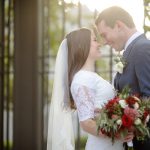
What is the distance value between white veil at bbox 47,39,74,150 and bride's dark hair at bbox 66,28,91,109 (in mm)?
116

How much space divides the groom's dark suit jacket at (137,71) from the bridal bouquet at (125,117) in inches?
4.2

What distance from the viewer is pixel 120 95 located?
4113mm

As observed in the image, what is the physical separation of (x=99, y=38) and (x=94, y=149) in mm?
846

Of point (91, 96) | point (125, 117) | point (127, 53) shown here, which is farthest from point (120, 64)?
point (125, 117)

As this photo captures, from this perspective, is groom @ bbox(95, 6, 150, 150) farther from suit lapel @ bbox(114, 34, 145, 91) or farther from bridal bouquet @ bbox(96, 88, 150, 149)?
bridal bouquet @ bbox(96, 88, 150, 149)

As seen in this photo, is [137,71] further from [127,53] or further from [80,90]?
[80,90]

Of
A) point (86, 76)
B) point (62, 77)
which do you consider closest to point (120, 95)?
point (86, 76)

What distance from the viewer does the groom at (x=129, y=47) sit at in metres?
4.11

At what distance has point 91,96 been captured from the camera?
428cm

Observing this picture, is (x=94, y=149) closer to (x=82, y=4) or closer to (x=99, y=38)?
(x=99, y=38)

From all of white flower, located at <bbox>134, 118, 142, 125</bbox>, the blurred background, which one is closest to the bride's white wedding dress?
white flower, located at <bbox>134, 118, 142, 125</bbox>

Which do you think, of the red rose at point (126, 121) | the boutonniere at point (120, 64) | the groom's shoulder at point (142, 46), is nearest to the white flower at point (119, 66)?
the boutonniere at point (120, 64)

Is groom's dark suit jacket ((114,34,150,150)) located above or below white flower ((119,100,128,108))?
above

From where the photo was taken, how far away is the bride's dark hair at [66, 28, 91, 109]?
4418mm
